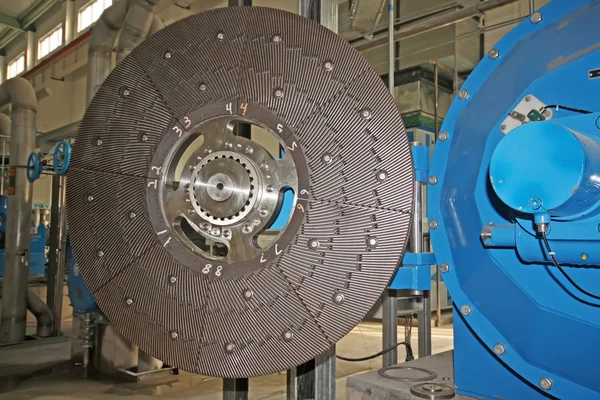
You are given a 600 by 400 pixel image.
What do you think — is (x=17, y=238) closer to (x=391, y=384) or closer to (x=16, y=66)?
(x=391, y=384)

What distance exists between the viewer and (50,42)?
8375 mm

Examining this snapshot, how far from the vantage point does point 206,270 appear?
112cm

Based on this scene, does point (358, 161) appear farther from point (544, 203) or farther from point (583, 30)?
point (583, 30)

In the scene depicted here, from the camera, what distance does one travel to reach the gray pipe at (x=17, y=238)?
415cm

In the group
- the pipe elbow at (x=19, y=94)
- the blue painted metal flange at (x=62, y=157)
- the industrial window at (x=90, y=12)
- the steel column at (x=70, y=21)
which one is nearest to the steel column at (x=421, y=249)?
the blue painted metal flange at (x=62, y=157)

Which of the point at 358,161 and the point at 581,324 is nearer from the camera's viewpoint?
the point at 581,324

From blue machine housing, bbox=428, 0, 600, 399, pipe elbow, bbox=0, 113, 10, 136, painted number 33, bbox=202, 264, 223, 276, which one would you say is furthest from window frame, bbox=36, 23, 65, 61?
blue machine housing, bbox=428, 0, 600, 399

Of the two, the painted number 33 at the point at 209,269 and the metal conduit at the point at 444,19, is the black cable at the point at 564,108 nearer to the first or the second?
the painted number 33 at the point at 209,269

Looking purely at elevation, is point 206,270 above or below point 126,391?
above

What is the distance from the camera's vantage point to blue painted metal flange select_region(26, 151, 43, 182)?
4.05 metres

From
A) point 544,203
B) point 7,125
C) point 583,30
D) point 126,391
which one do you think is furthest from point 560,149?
point 7,125

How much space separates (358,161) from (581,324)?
53 centimetres

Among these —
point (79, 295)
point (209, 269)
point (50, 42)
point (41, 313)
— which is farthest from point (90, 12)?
point (209, 269)

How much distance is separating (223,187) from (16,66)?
33.9 feet
